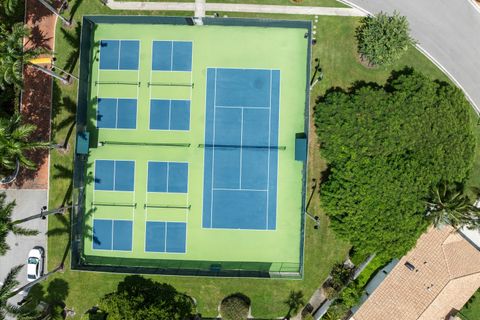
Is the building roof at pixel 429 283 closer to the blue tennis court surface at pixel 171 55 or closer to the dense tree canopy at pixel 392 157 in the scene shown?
the dense tree canopy at pixel 392 157

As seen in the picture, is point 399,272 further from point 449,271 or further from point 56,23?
point 56,23

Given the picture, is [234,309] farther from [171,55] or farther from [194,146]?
[171,55]

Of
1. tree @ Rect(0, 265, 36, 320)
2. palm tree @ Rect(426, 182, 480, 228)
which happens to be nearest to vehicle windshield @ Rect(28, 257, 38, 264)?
tree @ Rect(0, 265, 36, 320)

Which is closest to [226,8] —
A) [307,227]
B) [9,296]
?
[307,227]

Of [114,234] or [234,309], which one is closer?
[234,309]

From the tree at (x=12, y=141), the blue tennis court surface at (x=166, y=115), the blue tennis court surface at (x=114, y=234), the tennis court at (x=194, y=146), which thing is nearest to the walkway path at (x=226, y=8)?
the tennis court at (x=194, y=146)

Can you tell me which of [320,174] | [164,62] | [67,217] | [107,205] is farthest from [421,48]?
[67,217]

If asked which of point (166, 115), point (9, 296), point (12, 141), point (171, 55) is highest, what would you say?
point (171, 55)
